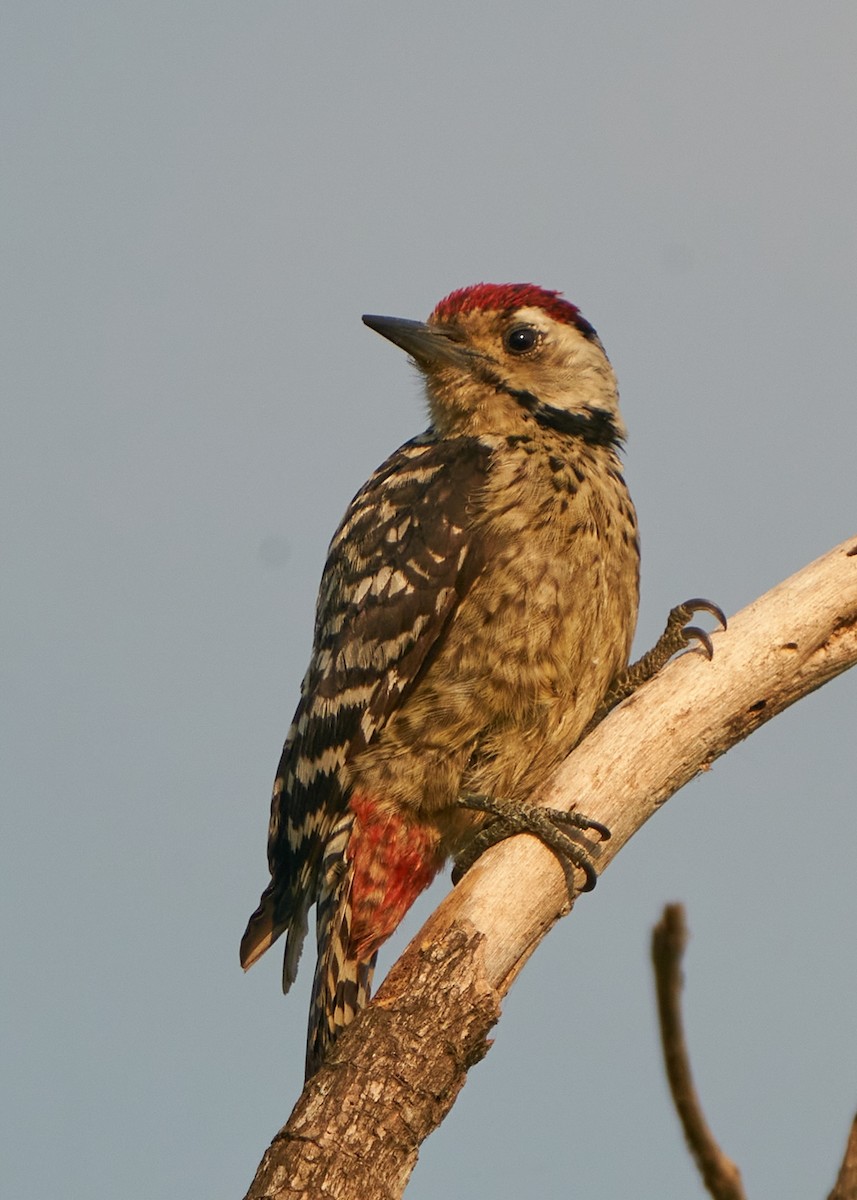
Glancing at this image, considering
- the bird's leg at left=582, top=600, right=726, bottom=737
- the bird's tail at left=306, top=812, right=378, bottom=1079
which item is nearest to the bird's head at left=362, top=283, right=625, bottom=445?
the bird's leg at left=582, top=600, right=726, bottom=737

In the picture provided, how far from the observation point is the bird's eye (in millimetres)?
6070

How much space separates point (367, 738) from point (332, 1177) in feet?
5.83

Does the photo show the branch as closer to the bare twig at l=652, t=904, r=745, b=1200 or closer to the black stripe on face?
the black stripe on face

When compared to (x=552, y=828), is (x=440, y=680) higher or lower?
higher

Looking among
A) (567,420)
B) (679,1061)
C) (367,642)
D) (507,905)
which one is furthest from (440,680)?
(679,1061)

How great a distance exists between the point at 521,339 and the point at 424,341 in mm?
408

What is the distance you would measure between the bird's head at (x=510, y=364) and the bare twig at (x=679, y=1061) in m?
3.41

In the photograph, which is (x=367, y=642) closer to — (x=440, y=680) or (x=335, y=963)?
(x=440, y=680)

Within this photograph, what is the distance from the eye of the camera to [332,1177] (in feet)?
12.3

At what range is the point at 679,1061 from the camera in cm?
261

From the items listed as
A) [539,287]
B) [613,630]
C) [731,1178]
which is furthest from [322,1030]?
[539,287]

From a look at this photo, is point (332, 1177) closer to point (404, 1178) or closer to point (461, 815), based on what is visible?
point (404, 1178)

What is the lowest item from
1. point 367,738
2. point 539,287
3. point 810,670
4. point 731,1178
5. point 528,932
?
point 731,1178

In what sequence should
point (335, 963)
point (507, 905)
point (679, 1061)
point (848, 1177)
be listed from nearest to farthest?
point (848, 1177)
point (679, 1061)
point (507, 905)
point (335, 963)
